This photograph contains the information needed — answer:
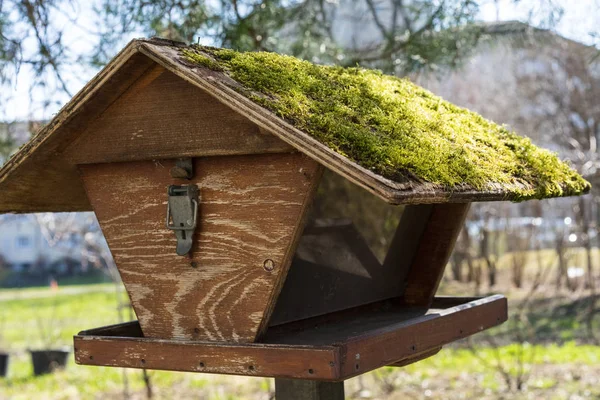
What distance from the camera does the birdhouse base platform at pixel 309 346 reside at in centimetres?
213

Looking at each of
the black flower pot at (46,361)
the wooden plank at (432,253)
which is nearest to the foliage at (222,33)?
the wooden plank at (432,253)

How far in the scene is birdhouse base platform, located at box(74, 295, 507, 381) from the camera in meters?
2.13

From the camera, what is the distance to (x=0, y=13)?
177 inches

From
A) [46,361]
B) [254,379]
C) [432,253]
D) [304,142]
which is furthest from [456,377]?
[304,142]

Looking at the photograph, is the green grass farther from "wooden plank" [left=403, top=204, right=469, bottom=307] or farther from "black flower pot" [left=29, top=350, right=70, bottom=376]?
"wooden plank" [left=403, top=204, right=469, bottom=307]

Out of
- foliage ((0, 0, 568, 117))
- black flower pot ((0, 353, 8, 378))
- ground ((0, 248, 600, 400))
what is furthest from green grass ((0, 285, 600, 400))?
foliage ((0, 0, 568, 117))

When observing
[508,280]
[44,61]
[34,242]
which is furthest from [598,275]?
[34,242]

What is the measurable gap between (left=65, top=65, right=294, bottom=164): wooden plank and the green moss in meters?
0.11

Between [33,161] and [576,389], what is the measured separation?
527 centimetres

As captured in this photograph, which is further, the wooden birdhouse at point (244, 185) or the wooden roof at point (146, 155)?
the wooden birdhouse at point (244, 185)

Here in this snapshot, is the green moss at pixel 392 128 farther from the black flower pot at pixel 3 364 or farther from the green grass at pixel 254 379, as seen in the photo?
the black flower pot at pixel 3 364

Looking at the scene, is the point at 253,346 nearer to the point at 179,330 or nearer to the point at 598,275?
the point at 179,330

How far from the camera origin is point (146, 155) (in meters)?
2.47

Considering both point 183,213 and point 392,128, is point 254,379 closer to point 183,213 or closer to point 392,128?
point 183,213
